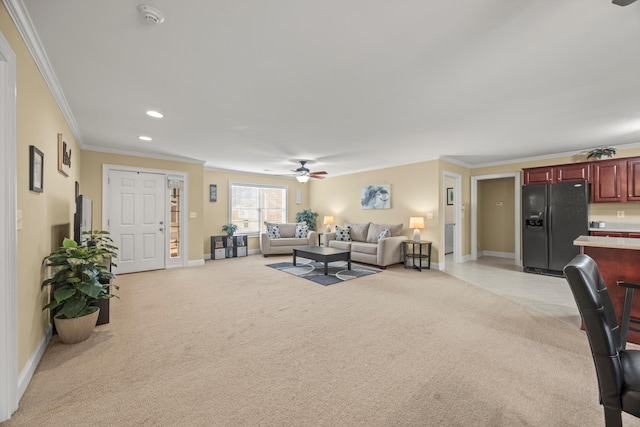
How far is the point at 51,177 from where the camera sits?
2811mm

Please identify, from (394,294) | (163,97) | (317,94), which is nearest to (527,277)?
(394,294)

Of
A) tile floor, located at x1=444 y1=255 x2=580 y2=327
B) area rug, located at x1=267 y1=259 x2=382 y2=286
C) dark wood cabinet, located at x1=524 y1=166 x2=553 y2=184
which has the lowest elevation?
tile floor, located at x1=444 y1=255 x2=580 y2=327

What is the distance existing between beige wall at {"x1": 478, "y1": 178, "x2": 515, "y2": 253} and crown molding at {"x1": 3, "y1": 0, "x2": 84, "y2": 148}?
8630 millimetres

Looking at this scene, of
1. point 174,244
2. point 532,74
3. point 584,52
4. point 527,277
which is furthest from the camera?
point 174,244

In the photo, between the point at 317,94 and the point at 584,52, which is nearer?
the point at 584,52

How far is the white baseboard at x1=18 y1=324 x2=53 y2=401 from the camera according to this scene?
188 centimetres

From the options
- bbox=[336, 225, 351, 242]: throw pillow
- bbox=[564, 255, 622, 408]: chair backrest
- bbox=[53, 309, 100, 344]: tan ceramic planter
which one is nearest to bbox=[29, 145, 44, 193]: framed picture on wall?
A: bbox=[53, 309, 100, 344]: tan ceramic planter

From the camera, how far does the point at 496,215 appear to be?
297 inches

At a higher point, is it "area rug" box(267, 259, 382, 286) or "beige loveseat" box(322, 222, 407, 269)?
"beige loveseat" box(322, 222, 407, 269)

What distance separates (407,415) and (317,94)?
2.76m

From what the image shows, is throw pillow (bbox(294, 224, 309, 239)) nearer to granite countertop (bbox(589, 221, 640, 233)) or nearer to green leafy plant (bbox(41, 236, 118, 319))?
green leafy plant (bbox(41, 236, 118, 319))

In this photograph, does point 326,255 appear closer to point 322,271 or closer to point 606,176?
point 322,271

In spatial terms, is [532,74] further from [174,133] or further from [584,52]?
[174,133]

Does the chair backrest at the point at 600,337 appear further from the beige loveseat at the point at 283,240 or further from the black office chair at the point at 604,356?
the beige loveseat at the point at 283,240
